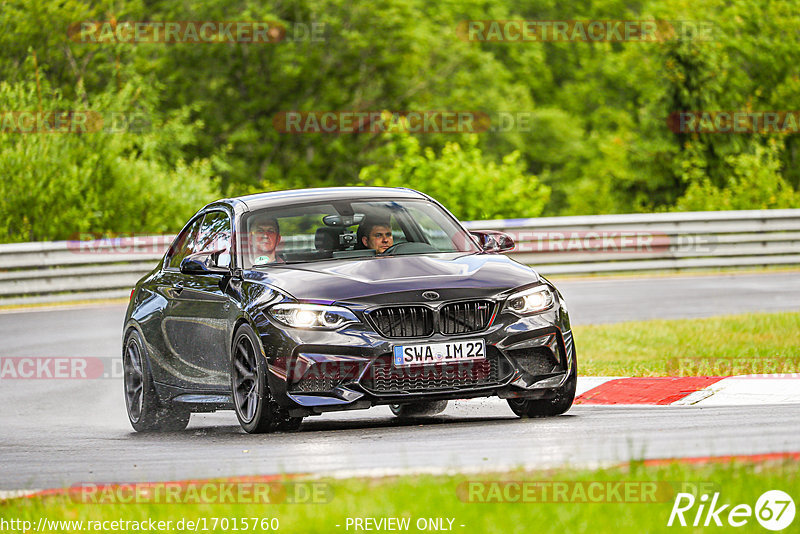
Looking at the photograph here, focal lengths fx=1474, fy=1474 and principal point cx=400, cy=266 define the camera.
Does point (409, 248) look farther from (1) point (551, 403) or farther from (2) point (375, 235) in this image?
(1) point (551, 403)

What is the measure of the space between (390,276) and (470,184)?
62.8ft

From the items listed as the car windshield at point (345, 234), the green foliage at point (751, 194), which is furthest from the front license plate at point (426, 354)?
the green foliage at point (751, 194)

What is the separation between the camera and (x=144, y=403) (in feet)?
35.8

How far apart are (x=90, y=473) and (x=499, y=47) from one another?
219 ft

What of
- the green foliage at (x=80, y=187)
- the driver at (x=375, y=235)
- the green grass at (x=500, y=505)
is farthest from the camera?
the green foliage at (x=80, y=187)

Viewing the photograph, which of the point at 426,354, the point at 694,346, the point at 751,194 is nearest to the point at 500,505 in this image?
the point at 426,354

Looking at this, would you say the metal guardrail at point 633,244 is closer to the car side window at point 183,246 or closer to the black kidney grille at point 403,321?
the car side window at point 183,246

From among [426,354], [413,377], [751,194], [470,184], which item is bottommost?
[751,194]

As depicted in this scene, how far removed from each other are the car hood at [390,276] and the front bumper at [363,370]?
8.9 inches

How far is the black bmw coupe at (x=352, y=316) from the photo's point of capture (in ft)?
28.4

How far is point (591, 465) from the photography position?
650cm

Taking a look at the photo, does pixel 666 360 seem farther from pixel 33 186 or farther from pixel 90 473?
pixel 33 186

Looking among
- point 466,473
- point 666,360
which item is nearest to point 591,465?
point 466,473

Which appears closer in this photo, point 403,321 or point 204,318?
point 403,321
